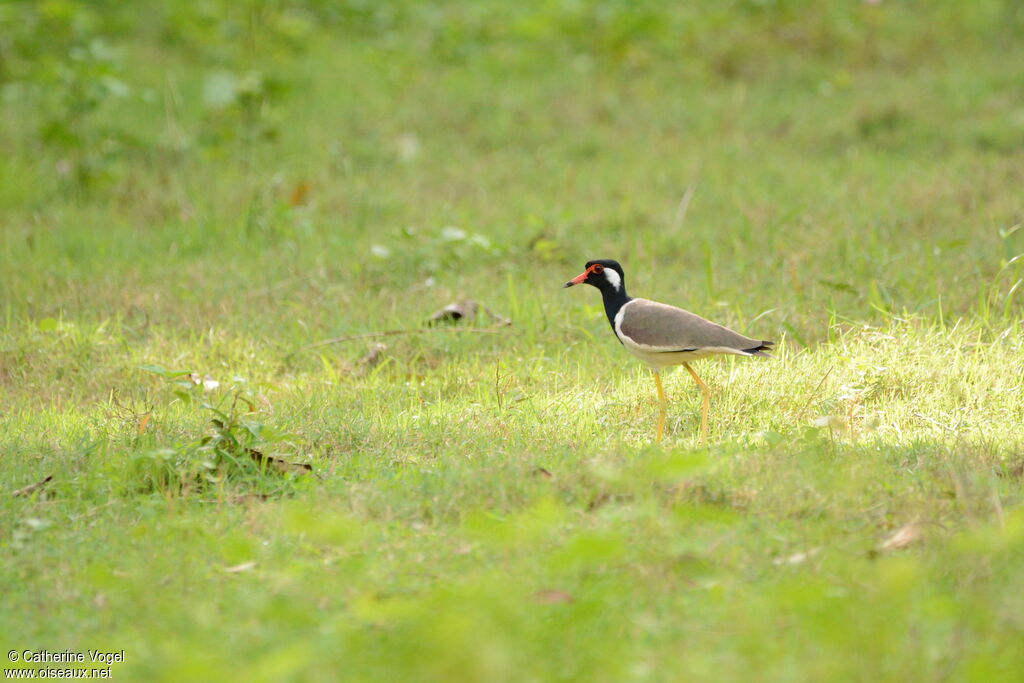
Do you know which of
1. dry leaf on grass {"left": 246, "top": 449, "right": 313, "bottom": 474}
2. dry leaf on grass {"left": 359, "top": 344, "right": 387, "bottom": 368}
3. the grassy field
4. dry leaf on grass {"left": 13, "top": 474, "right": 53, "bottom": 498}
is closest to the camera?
the grassy field

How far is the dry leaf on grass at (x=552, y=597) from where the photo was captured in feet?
10.8

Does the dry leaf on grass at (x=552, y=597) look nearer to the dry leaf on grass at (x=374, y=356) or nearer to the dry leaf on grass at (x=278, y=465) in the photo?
the dry leaf on grass at (x=278, y=465)

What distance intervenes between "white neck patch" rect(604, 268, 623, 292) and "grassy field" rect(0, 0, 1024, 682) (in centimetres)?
53

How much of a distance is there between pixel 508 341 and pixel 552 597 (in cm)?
329

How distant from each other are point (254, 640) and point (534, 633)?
78 cm

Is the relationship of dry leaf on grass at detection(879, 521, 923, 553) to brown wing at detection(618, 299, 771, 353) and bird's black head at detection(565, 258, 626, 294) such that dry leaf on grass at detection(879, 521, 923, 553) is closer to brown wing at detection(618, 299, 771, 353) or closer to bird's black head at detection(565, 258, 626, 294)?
brown wing at detection(618, 299, 771, 353)

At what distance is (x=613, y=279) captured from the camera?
562 centimetres

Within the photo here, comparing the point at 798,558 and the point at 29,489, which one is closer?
the point at 798,558

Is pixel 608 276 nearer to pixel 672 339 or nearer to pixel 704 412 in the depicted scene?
pixel 672 339

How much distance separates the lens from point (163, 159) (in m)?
10.0

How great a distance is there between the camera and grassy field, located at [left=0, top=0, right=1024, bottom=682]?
3.22 m

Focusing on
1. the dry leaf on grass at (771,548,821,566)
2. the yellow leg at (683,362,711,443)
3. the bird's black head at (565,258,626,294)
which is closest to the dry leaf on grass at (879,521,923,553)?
the dry leaf on grass at (771,548,821,566)

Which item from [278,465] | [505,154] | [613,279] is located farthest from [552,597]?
[505,154]

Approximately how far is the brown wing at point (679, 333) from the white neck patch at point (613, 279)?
0.41 meters
